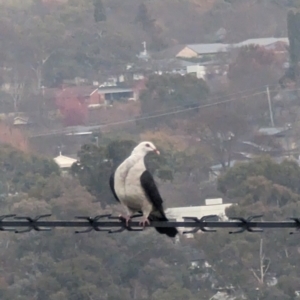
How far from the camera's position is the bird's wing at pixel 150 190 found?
11.6 feet

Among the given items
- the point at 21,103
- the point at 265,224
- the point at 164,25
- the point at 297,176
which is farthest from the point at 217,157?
the point at 265,224

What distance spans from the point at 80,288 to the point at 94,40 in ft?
101

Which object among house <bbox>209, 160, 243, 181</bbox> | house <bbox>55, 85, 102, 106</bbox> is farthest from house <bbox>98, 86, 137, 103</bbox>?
house <bbox>209, 160, 243, 181</bbox>

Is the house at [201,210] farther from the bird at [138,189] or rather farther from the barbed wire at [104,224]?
the barbed wire at [104,224]

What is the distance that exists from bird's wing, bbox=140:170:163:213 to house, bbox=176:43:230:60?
42.8m

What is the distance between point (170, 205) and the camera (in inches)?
949

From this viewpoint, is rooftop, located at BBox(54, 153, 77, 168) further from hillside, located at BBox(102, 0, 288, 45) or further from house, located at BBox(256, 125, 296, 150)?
hillside, located at BBox(102, 0, 288, 45)

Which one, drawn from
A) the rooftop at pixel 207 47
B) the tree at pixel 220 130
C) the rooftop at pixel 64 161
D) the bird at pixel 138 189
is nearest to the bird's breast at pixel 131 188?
the bird at pixel 138 189

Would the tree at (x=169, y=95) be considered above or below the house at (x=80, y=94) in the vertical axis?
above

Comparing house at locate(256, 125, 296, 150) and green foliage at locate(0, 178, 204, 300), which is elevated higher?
green foliage at locate(0, 178, 204, 300)

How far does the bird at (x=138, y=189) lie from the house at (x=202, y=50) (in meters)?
42.7

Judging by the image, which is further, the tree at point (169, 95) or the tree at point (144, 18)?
the tree at point (144, 18)

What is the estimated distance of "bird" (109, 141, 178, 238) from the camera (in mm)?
3545

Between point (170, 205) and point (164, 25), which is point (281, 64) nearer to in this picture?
point (164, 25)
